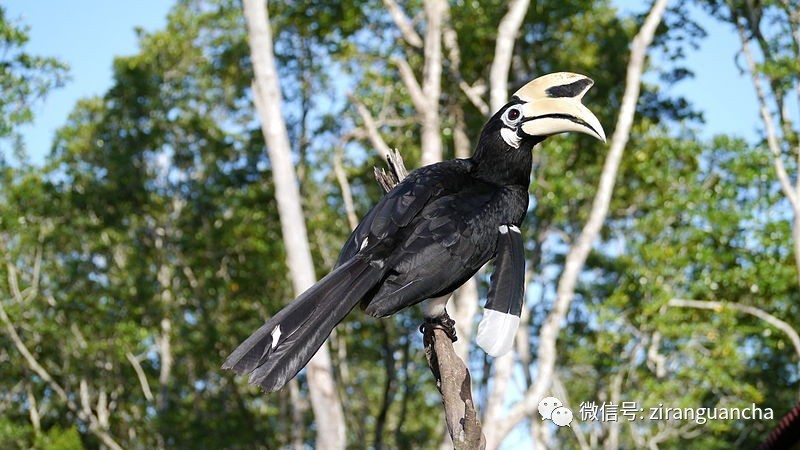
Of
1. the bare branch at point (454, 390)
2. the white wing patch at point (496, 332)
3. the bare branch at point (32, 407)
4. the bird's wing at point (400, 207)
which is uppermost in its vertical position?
the bird's wing at point (400, 207)

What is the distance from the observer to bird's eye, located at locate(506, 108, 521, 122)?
3.48 m

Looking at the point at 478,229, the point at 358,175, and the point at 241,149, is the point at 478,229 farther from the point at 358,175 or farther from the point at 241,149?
the point at 241,149

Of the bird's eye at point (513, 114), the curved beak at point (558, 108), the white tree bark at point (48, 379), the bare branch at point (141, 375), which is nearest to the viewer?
the curved beak at point (558, 108)

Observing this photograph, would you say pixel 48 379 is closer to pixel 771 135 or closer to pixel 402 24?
pixel 402 24

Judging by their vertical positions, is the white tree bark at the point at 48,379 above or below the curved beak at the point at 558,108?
below

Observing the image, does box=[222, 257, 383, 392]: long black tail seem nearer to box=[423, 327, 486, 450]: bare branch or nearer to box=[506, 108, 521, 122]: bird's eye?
box=[423, 327, 486, 450]: bare branch

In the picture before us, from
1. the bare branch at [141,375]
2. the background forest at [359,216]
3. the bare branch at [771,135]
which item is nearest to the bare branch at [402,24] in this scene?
the background forest at [359,216]

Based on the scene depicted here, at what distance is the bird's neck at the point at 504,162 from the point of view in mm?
3535

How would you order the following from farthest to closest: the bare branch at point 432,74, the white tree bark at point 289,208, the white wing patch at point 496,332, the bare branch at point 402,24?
1. the bare branch at point 402,24
2. the bare branch at point 432,74
3. the white tree bark at point 289,208
4. the white wing patch at point 496,332

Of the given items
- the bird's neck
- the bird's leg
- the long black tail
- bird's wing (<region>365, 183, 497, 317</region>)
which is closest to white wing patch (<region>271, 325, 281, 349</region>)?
the long black tail

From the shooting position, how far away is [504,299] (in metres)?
3.18

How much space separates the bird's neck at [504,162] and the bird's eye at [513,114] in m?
0.09

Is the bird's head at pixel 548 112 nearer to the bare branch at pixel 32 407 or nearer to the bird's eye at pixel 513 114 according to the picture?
the bird's eye at pixel 513 114

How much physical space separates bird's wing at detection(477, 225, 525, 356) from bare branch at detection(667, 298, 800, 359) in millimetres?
9641
